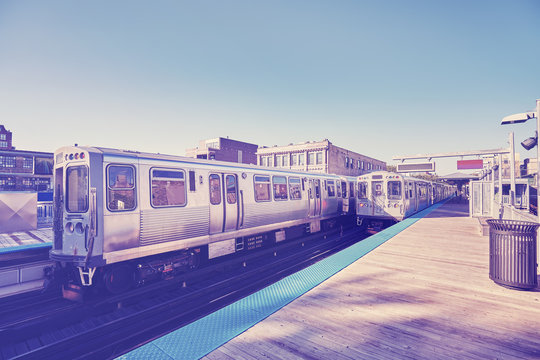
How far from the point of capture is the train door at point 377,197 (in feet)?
48.9

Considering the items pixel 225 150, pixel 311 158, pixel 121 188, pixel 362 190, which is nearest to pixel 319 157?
pixel 311 158

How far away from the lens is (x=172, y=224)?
6633 mm

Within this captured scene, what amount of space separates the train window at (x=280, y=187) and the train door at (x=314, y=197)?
228 centimetres

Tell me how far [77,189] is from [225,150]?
54057 mm

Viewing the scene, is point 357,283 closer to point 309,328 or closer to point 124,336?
point 309,328

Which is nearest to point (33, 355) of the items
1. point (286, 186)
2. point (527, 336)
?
point (527, 336)

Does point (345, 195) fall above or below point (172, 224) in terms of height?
above

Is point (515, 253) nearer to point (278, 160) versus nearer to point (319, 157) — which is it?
point (319, 157)

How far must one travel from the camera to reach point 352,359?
282 cm

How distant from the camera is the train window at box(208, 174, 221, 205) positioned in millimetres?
7797

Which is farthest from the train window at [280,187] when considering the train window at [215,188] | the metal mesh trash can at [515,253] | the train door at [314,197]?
the metal mesh trash can at [515,253]

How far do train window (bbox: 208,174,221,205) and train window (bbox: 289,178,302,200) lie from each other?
4.26 m

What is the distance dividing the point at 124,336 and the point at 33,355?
4.16 ft

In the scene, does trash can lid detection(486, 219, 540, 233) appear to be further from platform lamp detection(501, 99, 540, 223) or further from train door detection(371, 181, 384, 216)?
train door detection(371, 181, 384, 216)
